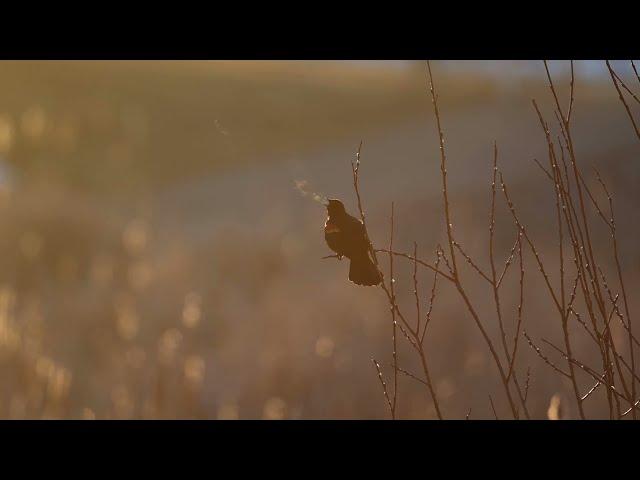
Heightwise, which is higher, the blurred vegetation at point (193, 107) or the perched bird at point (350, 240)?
the blurred vegetation at point (193, 107)

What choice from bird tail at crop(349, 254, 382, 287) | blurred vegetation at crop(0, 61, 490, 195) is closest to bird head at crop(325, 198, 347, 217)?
bird tail at crop(349, 254, 382, 287)

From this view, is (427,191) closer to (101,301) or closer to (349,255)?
(101,301)

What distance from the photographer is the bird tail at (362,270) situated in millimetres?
1604

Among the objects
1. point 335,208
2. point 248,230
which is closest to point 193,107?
point 248,230

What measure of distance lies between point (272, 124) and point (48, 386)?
16.1m

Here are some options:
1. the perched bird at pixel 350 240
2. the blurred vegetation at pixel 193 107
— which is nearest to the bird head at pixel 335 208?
the perched bird at pixel 350 240

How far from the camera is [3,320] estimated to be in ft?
11.3

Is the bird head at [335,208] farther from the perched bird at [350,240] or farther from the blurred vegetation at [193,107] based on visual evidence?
the blurred vegetation at [193,107]

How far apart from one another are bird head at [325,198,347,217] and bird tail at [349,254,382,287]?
101 millimetres

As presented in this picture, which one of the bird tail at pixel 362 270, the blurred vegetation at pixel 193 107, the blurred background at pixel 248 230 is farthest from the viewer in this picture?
the blurred vegetation at pixel 193 107

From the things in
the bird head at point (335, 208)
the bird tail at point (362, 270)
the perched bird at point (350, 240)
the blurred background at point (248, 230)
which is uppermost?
the blurred background at point (248, 230)

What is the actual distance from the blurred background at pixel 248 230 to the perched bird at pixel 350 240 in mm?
154
